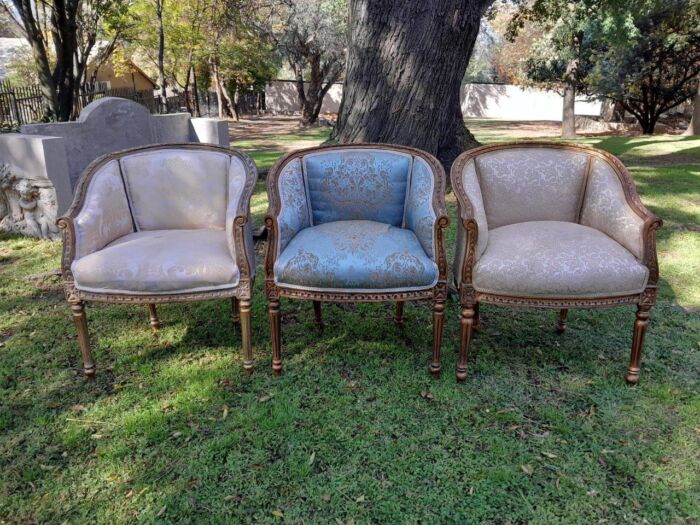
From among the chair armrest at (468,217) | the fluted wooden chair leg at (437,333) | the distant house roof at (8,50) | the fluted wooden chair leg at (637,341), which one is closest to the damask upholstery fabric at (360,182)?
the chair armrest at (468,217)

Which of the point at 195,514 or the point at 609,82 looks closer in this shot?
the point at 195,514

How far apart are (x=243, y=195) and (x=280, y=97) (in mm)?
29423

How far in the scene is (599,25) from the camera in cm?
1371

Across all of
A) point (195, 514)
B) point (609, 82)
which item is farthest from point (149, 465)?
point (609, 82)

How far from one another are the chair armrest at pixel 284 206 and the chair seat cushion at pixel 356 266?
2.5 inches

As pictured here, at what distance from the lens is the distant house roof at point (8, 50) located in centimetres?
2169

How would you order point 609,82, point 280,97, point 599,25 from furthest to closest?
1. point 280,97
2. point 609,82
3. point 599,25

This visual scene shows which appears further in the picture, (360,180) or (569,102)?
(569,102)

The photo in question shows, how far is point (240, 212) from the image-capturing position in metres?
2.68

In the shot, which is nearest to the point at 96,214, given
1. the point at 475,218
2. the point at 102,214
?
the point at 102,214

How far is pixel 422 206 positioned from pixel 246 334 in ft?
3.58

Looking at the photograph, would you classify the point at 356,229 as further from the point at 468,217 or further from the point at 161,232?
the point at 161,232

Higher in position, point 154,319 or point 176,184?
point 176,184

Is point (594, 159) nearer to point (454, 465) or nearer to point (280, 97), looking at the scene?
point (454, 465)
